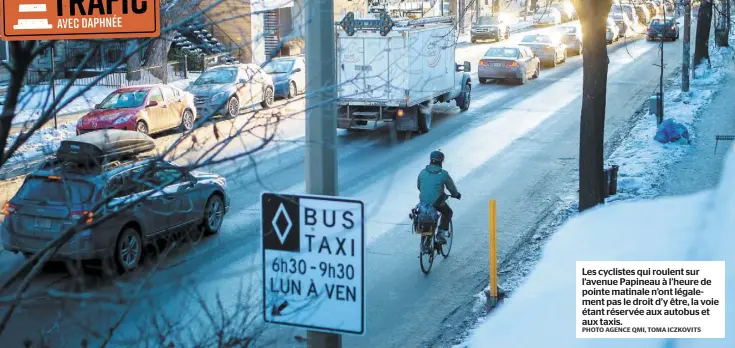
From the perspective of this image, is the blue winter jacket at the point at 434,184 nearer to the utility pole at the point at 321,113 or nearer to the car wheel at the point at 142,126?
the utility pole at the point at 321,113

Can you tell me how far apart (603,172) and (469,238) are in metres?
2.61

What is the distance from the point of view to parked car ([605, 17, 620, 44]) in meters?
50.1

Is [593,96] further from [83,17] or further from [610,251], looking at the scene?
[83,17]

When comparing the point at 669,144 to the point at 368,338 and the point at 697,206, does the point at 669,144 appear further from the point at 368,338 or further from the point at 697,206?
the point at 368,338

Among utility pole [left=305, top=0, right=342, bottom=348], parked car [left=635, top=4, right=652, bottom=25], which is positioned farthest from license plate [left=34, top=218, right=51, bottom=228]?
parked car [left=635, top=4, right=652, bottom=25]

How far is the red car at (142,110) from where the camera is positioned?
2181 cm

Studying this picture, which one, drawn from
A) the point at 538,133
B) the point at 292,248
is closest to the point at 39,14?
the point at 292,248

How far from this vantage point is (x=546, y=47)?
132 feet

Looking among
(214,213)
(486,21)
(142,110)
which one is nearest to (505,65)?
(142,110)

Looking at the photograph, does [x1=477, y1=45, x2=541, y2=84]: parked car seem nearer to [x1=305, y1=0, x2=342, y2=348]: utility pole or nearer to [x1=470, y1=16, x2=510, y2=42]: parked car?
[x1=470, y1=16, x2=510, y2=42]: parked car

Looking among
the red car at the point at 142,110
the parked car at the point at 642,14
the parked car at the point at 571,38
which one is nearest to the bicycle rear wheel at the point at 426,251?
the red car at the point at 142,110

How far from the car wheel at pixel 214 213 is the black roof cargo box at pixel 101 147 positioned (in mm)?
6570

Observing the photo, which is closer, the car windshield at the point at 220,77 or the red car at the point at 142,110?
the car windshield at the point at 220,77

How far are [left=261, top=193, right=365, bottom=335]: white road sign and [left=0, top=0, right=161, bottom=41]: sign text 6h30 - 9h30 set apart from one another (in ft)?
3.76
